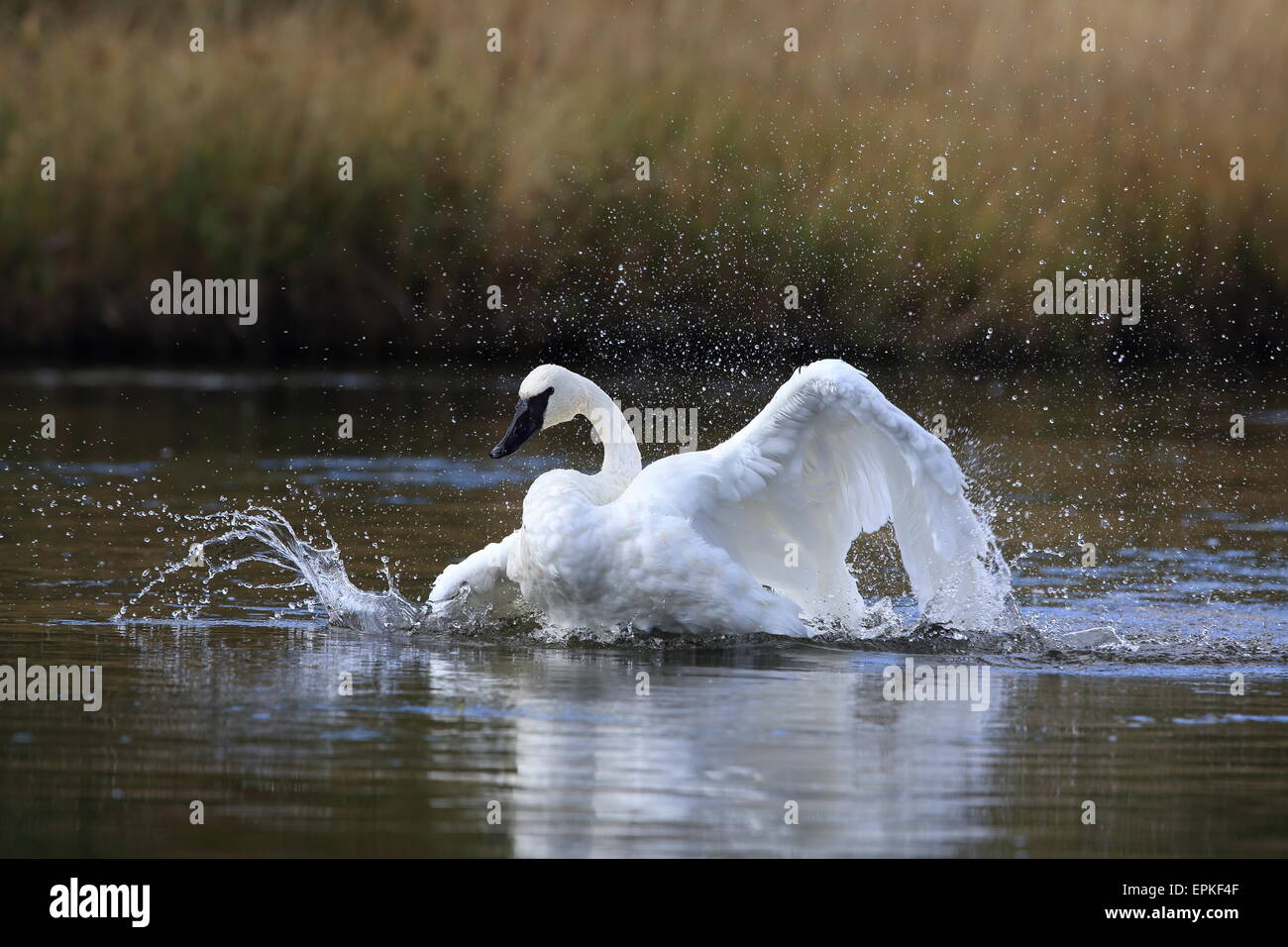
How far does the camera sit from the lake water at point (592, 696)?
254 inches

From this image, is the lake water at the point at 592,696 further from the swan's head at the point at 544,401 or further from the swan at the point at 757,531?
the swan's head at the point at 544,401

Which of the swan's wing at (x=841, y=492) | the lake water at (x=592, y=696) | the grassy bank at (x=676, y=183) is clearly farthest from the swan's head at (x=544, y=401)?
the grassy bank at (x=676, y=183)

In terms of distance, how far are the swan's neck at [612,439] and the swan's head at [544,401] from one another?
0.18ft

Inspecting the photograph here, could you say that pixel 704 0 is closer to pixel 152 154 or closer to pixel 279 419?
pixel 152 154

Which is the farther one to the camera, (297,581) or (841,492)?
(297,581)

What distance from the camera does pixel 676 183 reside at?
21.5m

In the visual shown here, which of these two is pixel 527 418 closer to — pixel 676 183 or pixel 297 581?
pixel 297 581

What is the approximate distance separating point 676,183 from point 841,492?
461 inches

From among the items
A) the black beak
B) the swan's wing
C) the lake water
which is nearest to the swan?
the swan's wing

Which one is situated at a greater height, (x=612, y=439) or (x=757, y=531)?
(x=612, y=439)

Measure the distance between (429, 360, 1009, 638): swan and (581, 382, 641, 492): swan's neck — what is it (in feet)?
0.04

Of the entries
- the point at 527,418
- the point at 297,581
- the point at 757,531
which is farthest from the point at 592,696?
the point at 297,581

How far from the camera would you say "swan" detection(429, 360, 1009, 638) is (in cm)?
941

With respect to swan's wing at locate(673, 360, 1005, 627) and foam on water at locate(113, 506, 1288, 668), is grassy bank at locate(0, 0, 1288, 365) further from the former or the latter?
swan's wing at locate(673, 360, 1005, 627)
